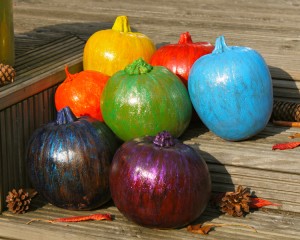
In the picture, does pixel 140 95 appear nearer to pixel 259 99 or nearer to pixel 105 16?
pixel 259 99

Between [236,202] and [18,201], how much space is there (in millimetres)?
815

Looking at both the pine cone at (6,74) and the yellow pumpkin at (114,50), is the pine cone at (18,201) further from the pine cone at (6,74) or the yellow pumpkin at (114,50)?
the yellow pumpkin at (114,50)

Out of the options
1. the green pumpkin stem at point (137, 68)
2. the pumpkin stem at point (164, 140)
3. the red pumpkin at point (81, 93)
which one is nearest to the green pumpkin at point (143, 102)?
the green pumpkin stem at point (137, 68)

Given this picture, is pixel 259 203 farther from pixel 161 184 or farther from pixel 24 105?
pixel 24 105

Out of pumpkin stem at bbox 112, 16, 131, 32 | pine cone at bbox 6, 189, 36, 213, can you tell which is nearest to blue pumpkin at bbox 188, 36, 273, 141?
pumpkin stem at bbox 112, 16, 131, 32

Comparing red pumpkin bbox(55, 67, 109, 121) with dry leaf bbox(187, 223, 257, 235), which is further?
red pumpkin bbox(55, 67, 109, 121)

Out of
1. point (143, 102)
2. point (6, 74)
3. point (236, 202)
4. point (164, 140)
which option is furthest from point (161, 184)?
point (6, 74)

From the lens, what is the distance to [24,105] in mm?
2889

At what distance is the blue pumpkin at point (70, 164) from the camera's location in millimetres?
2721

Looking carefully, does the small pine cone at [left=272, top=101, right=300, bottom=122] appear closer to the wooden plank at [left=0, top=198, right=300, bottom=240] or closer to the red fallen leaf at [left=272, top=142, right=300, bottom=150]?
the red fallen leaf at [left=272, top=142, right=300, bottom=150]

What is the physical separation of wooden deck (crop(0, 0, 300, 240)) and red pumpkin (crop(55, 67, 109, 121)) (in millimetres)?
72

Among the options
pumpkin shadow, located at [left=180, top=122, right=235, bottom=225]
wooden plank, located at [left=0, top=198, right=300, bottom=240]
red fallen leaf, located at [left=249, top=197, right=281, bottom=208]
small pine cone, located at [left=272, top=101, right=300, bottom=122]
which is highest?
small pine cone, located at [left=272, top=101, right=300, bottom=122]

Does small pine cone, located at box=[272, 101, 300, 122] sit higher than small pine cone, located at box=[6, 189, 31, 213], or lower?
higher

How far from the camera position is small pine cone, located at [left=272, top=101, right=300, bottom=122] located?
10.2ft
